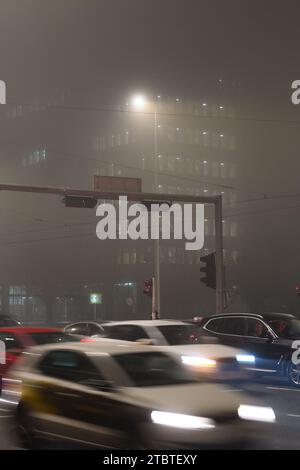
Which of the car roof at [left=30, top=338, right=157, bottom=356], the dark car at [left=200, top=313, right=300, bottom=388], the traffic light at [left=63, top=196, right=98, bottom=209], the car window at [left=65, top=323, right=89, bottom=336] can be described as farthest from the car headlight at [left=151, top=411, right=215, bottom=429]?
the car window at [left=65, top=323, right=89, bottom=336]

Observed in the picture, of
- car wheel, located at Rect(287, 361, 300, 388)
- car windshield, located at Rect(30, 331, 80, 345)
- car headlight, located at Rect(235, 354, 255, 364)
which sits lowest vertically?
car wheel, located at Rect(287, 361, 300, 388)

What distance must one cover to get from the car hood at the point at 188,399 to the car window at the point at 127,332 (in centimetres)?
638

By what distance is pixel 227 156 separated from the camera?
91.6 m

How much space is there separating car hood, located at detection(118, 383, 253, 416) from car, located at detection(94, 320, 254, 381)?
3.23 metres

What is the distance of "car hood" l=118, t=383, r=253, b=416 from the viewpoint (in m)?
7.02

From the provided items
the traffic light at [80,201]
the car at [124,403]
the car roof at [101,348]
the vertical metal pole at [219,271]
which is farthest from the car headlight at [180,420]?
the vertical metal pole at [219,271]

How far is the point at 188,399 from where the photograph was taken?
726cm

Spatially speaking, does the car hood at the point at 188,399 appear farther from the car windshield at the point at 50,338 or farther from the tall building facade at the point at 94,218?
the tall building facade at the point at 94,218

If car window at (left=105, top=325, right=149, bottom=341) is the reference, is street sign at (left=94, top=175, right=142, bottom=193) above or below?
above

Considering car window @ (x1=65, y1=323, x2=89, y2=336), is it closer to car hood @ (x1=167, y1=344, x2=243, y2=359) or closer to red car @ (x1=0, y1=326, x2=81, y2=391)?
red car @ (x1=0, y1=326, x2=81, y2=391)
